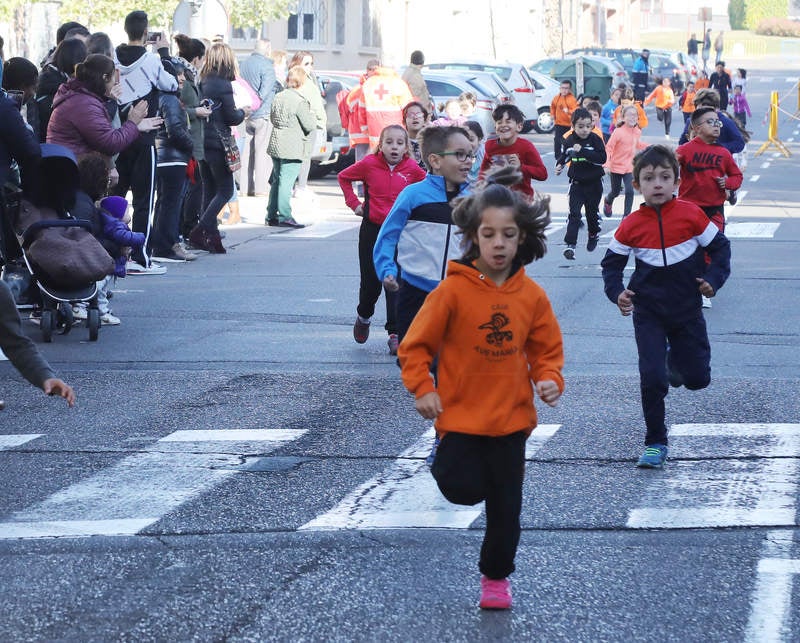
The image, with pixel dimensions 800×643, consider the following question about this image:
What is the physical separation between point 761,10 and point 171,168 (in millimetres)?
132173

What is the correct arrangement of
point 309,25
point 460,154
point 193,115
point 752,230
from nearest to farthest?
point 460,154
point 193,115
point 752,230
point 309,25

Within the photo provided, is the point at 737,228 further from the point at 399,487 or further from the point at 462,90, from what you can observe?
the point at 462,90

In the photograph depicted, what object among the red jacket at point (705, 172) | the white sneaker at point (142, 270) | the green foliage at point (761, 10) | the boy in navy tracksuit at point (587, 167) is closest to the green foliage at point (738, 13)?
the green foliage at point (761, 10)

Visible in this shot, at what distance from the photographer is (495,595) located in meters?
5.03

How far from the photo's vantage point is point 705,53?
9319 centimetres

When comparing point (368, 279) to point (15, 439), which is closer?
point (15, 439)

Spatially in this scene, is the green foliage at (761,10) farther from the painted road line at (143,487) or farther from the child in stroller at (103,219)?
the painted road line at (143,487)

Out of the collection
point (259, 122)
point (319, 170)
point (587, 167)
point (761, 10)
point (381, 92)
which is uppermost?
point (761, 10)

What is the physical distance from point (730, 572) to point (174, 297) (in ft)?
27.3

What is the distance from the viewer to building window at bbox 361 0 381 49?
50.9m

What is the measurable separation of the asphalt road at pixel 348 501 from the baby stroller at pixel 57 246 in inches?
13.8

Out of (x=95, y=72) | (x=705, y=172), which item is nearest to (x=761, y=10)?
(x=705, y=172)

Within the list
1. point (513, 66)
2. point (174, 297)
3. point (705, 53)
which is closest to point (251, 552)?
point (174, 297)

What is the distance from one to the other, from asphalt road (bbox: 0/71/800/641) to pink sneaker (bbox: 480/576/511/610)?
1.9 inches
